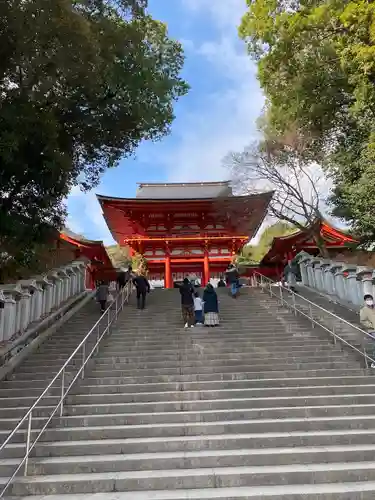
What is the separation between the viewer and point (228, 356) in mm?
7262

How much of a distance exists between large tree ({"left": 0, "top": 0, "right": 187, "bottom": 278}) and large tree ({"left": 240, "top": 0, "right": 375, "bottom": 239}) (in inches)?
140

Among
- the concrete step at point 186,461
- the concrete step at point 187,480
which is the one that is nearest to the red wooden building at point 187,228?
the concrete step at point 186,461

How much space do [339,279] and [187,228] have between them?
983 centimetres

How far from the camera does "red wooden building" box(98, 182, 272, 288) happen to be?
739 inches

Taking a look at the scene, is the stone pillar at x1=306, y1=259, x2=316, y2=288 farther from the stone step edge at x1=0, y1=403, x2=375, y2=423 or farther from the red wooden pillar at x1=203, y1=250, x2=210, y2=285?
the stone step edge at x1=0, y1=403, x2=375, y2=423

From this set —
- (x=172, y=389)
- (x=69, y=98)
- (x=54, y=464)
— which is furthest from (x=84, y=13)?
(x=54, y=464)

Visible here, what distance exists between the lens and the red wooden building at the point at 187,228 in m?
18.8

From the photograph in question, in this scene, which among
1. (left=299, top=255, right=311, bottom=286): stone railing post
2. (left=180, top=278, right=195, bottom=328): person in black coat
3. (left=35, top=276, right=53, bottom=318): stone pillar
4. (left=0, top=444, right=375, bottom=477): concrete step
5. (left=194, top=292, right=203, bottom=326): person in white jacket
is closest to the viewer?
(left=0, top=444, right=375, bottom=477): concrete step

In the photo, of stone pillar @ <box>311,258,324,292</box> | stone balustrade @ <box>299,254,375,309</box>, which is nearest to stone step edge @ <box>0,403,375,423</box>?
stone balustrade @ <box>299,254,375,309</box>

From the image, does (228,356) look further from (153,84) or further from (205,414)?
(153,84)

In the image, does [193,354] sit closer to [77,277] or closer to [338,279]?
[338,279]

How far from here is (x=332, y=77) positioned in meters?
11.4

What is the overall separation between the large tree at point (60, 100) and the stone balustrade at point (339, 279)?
23.8 feet

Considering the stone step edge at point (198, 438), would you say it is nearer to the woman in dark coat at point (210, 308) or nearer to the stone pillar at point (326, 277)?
the woman in dark coat at point (210, 308)
